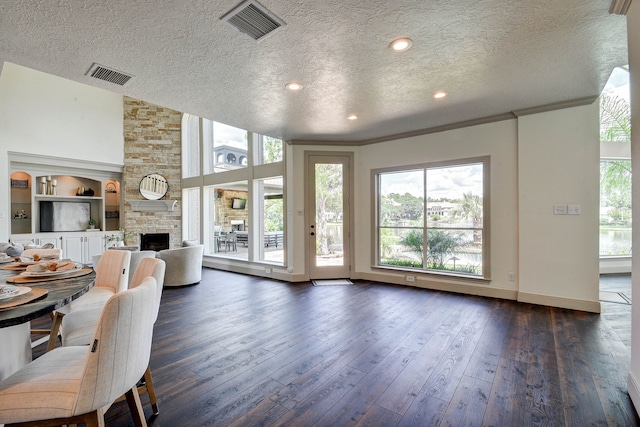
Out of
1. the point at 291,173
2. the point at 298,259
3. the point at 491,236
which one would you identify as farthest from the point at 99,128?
the point at 491,236

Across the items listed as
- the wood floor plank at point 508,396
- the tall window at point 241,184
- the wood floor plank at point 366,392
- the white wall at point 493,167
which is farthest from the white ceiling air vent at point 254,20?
the tall window at point 241,184

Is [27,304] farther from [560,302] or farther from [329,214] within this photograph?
[560,302]

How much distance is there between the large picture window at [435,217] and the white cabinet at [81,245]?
696 cm

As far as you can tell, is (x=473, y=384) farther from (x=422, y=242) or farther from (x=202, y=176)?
(x=202, y=176)

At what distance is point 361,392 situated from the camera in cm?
196

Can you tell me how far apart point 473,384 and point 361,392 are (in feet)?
2.69

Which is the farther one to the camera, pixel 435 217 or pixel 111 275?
pixel 435 217

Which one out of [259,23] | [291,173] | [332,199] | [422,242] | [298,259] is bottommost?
[298,259]

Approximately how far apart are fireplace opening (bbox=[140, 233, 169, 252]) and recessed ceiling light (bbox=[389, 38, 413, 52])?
289 inches

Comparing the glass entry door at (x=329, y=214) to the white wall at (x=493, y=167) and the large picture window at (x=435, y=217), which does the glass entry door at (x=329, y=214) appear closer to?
the large picture window at (x=435, y=217)

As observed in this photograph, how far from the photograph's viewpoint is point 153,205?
25.1 feet

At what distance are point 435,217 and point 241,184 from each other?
4.88m

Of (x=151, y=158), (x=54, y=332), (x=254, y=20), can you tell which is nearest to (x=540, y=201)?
(x=254, y=20)

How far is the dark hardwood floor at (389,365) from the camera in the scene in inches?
69.1
